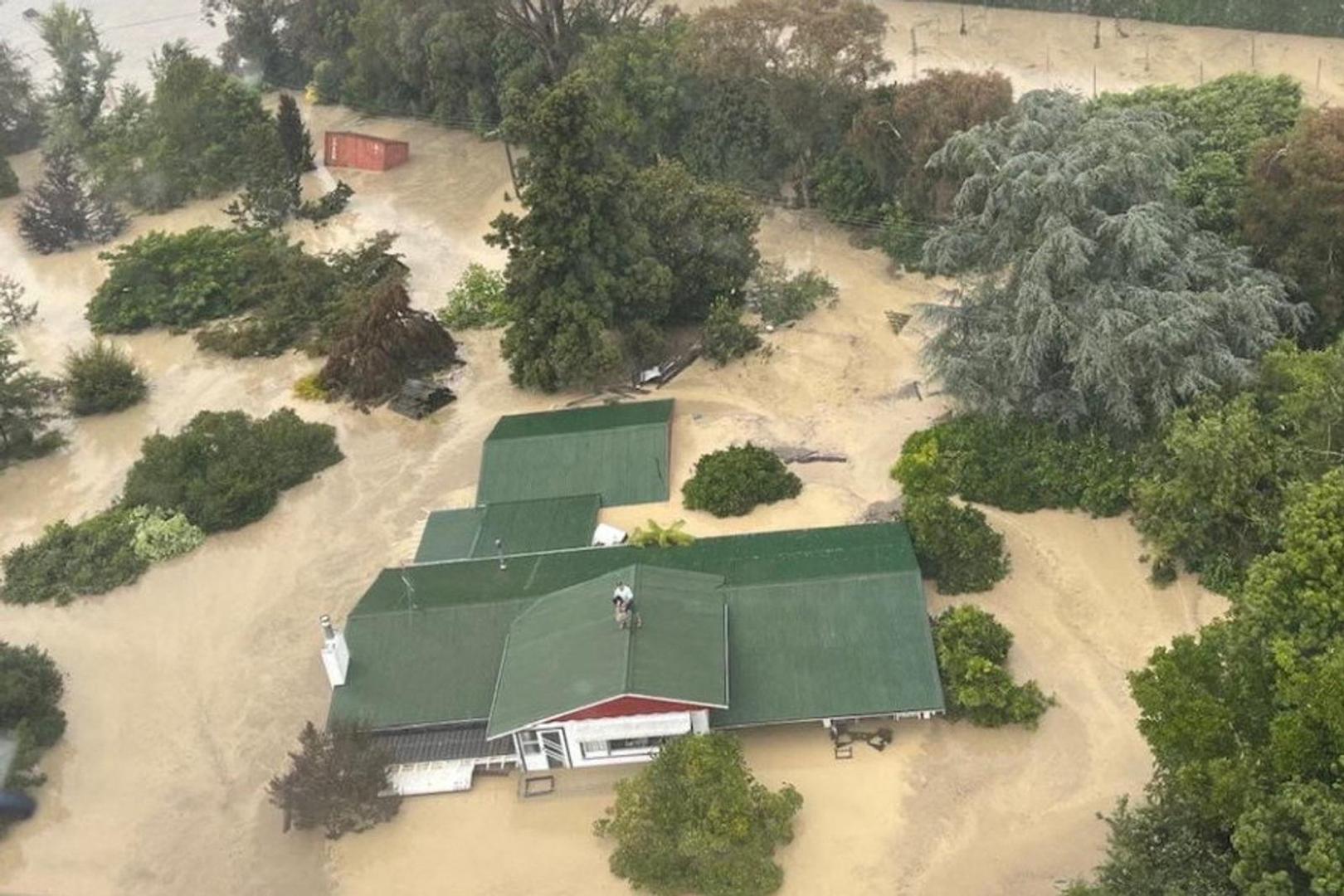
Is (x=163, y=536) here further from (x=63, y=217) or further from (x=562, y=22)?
(x=562, y=22)

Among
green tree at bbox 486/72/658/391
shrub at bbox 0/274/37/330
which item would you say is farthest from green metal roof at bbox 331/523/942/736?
shrub at bbox 0/274/37/330

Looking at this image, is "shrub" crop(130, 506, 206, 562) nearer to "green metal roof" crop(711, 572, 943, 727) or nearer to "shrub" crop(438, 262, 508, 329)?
"shrub" crop(438, 262, 508, 329)

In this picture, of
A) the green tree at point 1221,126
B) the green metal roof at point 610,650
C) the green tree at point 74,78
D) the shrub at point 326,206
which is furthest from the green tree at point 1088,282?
the green tree at point 74,78

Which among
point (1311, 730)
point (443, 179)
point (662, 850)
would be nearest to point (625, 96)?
point (443, 179)

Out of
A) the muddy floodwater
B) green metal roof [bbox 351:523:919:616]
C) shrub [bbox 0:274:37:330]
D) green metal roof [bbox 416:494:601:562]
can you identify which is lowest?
the muddy floodwater

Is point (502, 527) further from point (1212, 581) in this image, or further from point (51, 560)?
point (1212, 581)

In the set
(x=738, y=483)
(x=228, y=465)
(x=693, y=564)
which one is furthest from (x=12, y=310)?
(x=693, y=564)
